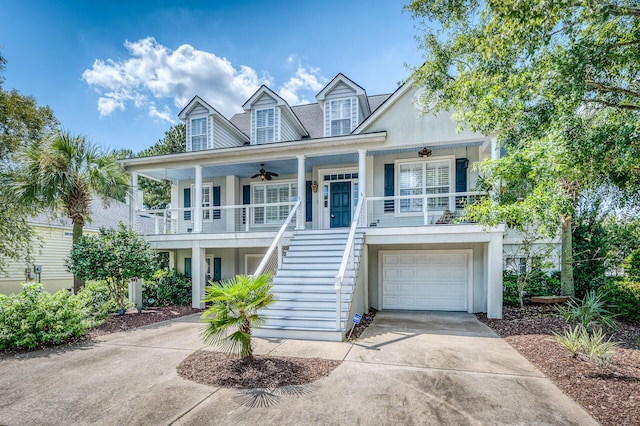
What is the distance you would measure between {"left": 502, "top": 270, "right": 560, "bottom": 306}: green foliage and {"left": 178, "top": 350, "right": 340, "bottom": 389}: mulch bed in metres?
7.78

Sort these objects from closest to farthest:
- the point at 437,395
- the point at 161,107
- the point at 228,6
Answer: the point at 437,395 → the point at 228,6 → the point at 161,107

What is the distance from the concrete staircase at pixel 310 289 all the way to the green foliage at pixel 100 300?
14.2 ft

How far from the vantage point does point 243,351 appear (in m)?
5.02

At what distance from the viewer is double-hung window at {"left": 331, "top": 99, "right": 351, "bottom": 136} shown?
12.3 metres

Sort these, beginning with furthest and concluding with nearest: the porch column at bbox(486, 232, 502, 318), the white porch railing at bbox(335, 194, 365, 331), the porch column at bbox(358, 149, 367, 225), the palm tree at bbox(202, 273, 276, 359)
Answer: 1. the porch column at bbox(358, 149, 367, 225)
2. the porch column at bbox(486, 232, 502, 318)
3. the white porch railing at bbox(335, 194, 365, 331)
4. the palm tree at bbox(202, 273, 276, 359)

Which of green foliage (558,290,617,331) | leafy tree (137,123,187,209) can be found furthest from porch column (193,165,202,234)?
leafy tree (137,123,187,209)

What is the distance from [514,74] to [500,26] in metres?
1.30

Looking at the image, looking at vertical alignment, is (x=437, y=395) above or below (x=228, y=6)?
below

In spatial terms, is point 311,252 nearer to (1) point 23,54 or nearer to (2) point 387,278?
(2) point 387,278

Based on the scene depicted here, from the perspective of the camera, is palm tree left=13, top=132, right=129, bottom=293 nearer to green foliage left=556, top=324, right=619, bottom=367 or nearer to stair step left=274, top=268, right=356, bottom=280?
stair step left=274, top=268, right=356, bottom=280

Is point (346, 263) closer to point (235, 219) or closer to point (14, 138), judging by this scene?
point (235, 219)

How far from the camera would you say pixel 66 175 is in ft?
Answer: 31.7

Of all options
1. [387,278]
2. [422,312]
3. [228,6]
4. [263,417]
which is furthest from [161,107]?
[263,417]

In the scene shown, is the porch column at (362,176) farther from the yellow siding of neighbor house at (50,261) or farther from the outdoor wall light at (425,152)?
the yellow siding of neighbor house at (50,261)
